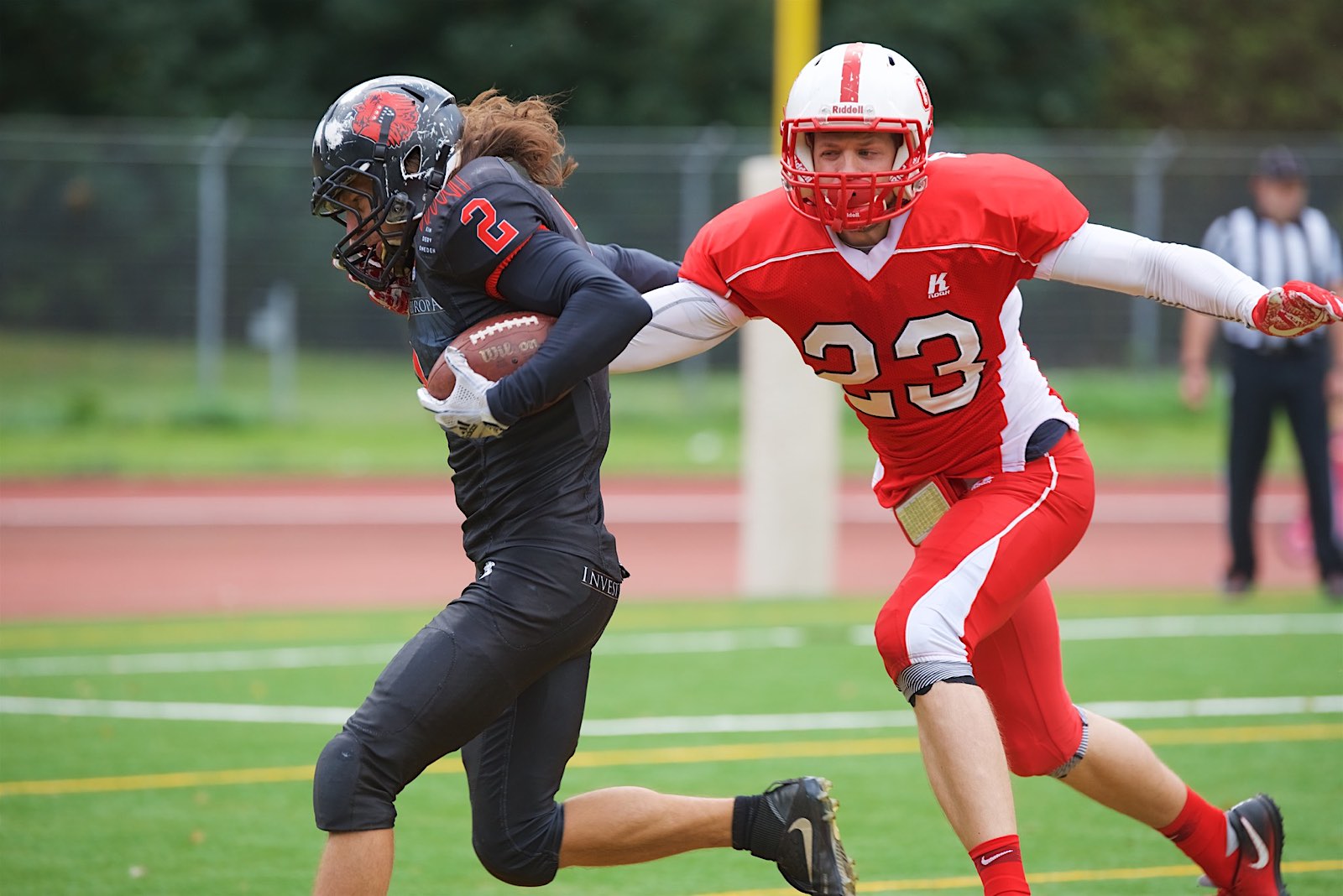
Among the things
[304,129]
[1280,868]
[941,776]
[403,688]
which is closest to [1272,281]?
[1280,868]

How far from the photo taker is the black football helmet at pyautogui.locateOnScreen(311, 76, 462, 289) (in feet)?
11.9

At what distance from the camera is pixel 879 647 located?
3775mm

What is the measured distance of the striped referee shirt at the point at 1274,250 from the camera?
8680 millimetres

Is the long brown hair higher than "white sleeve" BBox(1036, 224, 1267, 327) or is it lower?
higher

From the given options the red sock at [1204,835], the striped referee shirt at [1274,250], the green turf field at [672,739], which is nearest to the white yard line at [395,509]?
the green turf field at [672,739]

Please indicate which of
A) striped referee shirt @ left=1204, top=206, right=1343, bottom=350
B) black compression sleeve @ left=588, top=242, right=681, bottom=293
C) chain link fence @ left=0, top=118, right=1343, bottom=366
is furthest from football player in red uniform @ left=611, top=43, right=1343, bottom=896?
chain link fence @ left=0, top=118, right=1343, bottom=366

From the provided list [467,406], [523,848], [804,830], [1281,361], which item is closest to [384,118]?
[467,406]

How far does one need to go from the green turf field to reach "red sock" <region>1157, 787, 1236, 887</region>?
1.17 feet

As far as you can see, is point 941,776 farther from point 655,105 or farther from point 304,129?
point 655,105

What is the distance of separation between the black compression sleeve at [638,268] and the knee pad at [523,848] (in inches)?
52.8

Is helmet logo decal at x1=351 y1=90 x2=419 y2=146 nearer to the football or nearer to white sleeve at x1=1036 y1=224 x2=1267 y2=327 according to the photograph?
the football

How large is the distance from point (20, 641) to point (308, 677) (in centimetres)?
209

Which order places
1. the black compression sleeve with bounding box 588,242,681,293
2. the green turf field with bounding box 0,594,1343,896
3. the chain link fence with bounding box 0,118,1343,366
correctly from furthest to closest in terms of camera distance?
1. the chain link fence with bounding box 0,118,1343,366
2. the green turf field with bounding box 0,594,1343,896
3. the black compression sleeve with bounding box 588,242,681,293

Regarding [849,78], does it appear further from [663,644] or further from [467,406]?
[663,644]
